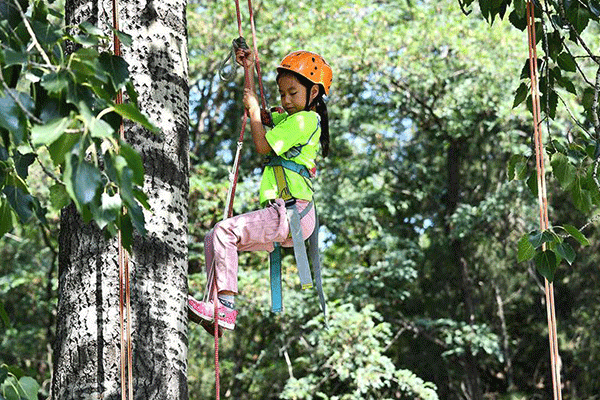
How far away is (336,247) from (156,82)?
29.1ft

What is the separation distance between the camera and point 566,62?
3152 mm

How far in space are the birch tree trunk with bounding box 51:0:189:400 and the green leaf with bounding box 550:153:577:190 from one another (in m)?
1.14

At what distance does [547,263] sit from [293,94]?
44.4 inches

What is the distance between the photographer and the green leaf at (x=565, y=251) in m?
2.46

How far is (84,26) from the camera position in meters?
1.58

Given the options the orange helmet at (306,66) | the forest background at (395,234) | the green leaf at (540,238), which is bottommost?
the green leaf at (540,238)

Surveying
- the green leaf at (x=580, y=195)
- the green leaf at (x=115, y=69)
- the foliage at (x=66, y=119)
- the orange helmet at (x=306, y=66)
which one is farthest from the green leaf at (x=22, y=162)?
the green leaf at (x=580, y=195)

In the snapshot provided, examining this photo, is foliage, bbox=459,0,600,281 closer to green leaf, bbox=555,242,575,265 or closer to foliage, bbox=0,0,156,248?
green leaf, bbox=555,242,575,265

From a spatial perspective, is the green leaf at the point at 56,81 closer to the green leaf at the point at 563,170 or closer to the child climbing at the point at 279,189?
the child climbing at the point at 279,189

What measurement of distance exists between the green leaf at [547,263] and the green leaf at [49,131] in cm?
156

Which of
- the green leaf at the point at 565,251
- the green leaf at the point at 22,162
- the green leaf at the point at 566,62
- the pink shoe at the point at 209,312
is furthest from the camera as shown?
the green leaf at the point at 566,62

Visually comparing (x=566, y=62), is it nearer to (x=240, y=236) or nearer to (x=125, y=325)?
(x=240, y=236)

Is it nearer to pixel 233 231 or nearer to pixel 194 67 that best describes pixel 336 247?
pixel 194 67

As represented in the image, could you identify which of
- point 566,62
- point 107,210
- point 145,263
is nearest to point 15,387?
point 107,210
